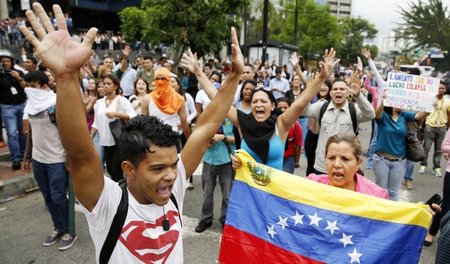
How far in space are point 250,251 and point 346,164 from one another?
99cm

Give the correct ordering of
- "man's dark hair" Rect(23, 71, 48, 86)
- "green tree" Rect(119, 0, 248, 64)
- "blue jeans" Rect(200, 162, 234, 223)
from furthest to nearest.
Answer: "green tree" Rect(119, 0, 248, 64), "blue jeans" Rect(200, 162, 234, 223), "man's dark hair" Rect(23, 71, 48, 86)

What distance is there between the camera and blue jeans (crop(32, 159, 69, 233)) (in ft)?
14.0

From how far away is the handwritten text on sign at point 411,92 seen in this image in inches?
195

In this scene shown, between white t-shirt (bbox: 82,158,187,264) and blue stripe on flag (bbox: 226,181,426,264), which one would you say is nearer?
white t-shirt (bbox: 82,158,187,264)

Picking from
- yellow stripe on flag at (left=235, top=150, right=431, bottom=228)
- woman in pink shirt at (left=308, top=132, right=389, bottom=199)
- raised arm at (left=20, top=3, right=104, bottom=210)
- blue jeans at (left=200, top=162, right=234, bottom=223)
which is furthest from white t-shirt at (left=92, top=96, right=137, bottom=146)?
raised arm at (left=20, top=3, right=104, bottom=210)

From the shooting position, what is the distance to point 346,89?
4648 millimetres

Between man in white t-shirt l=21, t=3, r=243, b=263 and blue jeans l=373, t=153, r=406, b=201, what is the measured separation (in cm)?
348

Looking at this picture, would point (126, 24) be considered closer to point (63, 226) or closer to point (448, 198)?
point (63, 226)

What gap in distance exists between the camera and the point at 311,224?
283cm

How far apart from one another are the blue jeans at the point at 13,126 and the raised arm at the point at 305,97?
17.3 ft

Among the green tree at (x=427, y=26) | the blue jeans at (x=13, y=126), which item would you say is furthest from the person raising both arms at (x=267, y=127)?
the green tree at (x=427, y=26)

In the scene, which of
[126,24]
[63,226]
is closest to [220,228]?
[63,226]

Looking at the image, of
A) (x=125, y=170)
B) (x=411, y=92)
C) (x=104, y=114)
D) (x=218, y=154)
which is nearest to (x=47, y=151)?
(x=104, y=114)

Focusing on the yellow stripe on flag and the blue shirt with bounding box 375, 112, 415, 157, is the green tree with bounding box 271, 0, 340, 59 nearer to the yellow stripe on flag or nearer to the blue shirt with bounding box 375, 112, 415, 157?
the blue shirt with bounding box 375, 112, 415, 157
